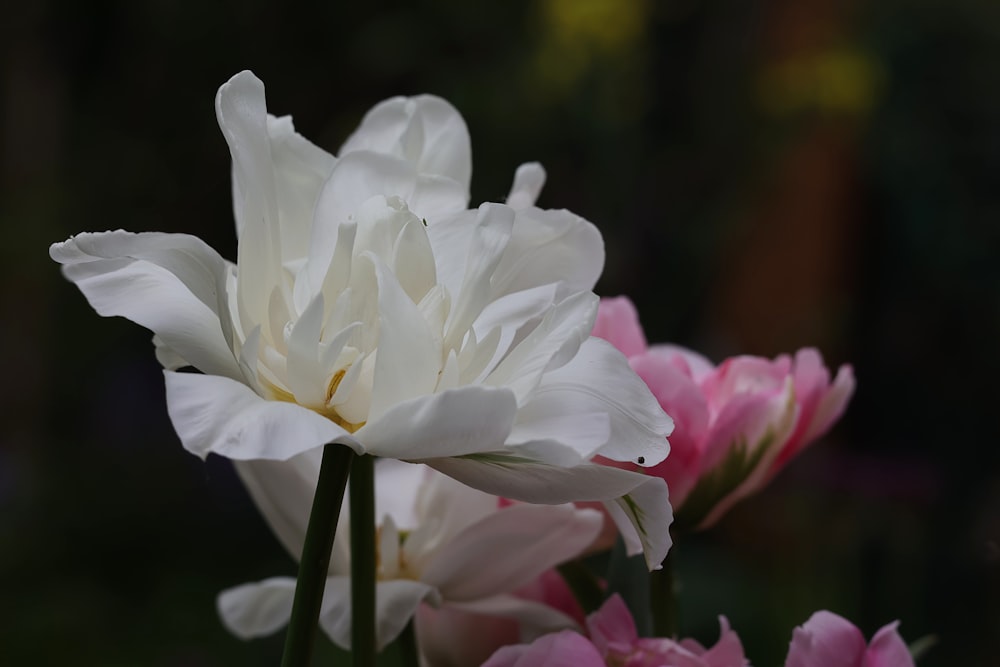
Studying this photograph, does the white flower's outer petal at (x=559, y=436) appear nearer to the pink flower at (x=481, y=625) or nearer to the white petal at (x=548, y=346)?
the white petal at (x=548, y=346)

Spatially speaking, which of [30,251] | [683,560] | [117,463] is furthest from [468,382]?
[117,463]

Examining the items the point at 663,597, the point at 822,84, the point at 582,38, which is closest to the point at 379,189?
the point at 663,597

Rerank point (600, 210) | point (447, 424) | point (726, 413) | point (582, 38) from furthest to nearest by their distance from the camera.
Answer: point (600, 210) < point (582, 38) < point (726, 413) < point (447, 424)

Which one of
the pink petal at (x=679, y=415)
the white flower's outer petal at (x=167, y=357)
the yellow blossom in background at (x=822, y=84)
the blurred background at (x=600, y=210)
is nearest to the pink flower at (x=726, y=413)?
the pink petal at (x=679, y=415)

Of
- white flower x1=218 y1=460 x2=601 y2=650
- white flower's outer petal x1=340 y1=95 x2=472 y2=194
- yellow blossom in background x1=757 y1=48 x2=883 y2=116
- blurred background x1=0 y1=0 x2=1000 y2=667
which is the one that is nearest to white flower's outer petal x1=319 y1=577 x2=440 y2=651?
white flower x1=218 y1=460 x2=601 y2=650

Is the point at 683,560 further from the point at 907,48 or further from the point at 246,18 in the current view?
the point at 246,18

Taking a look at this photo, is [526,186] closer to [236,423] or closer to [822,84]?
[236,423]
